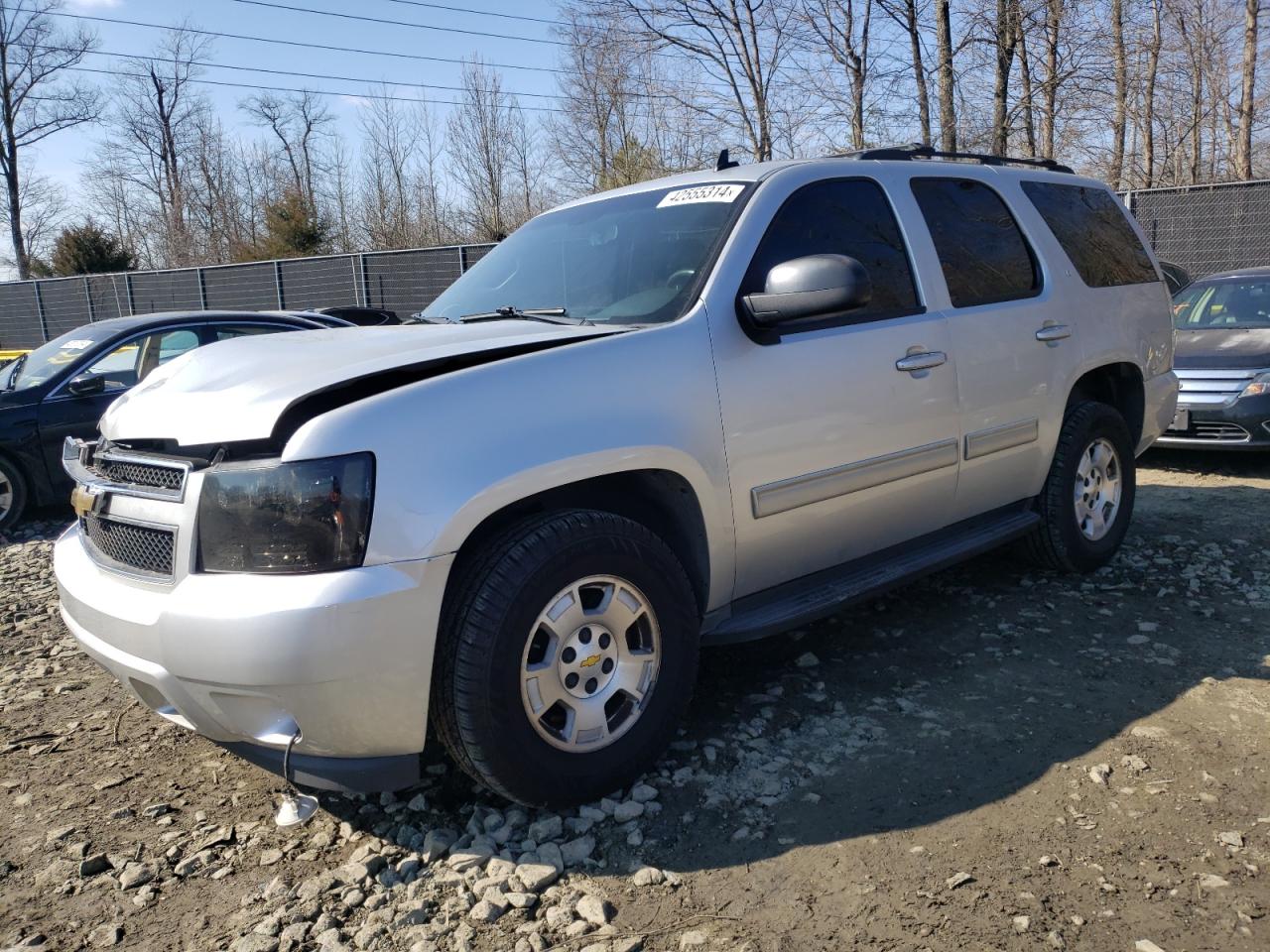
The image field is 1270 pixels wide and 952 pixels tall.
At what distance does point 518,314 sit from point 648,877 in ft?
6.46

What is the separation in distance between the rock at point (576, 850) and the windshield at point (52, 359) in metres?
6.61

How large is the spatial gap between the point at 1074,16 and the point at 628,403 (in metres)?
17.4

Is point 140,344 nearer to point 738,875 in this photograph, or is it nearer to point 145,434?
point 145,434

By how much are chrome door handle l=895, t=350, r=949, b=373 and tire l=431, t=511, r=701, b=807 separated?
130 cm

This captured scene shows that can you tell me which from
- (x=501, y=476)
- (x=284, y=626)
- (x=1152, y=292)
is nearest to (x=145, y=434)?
(x=284, y=626)

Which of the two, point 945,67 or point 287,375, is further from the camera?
point 945,67

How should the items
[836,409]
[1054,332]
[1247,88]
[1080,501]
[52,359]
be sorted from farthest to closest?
[1247,88] < [52,359] < [1080,501] < [1054,332] < [836,409]

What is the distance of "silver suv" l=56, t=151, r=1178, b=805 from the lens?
2.47m

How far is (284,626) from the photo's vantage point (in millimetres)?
2377

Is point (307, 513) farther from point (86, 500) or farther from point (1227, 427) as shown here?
point (1227, 427)

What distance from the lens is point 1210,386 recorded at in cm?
740

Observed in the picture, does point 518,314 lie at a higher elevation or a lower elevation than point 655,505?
higher

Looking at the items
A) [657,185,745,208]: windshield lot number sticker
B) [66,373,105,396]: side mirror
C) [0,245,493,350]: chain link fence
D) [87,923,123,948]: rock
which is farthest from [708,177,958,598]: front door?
[0,245,493,350]: chain link fence

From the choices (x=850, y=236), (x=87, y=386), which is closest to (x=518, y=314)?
(x=850, y=236)
